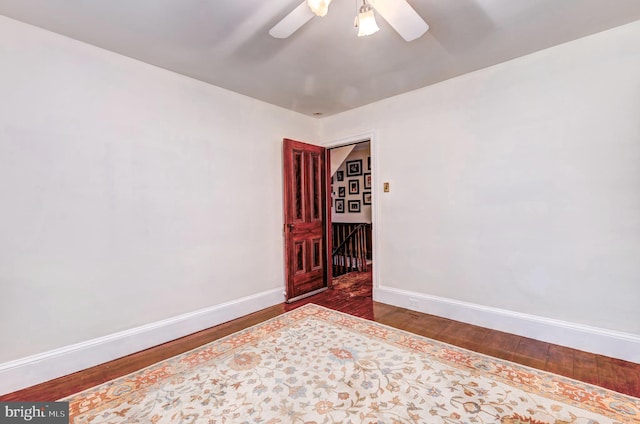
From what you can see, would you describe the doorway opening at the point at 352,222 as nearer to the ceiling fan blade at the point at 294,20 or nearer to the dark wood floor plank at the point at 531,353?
the dark wood floor plank at the point at 531,353

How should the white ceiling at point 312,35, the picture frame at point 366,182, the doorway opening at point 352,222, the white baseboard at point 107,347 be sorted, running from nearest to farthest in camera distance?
the white ceiling at point 312,35 → the white baseboard at point 107,347 → the doorway opening at point 352,222 → the picture frame at point 366,182

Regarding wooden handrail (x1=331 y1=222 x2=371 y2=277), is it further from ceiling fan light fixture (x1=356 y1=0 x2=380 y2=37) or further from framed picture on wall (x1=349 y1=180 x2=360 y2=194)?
ceiling fan light fixture (x1=356 y1=0 x2=380 y2=37)

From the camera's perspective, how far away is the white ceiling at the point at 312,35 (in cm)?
192

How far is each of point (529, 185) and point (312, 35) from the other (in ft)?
7.78

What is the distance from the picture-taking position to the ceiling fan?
4.75ft

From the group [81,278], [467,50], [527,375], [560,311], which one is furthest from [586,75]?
[81,278]

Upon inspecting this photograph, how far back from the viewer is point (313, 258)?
4148mm

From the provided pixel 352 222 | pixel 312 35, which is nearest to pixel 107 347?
pixel 312 35

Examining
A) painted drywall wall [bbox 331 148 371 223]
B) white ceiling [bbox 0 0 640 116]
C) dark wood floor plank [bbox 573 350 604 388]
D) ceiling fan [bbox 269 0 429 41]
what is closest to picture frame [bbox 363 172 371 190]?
painted drywall wall [bbox 331 148 371 223]

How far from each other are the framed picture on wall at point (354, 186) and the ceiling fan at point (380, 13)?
5.38 meters

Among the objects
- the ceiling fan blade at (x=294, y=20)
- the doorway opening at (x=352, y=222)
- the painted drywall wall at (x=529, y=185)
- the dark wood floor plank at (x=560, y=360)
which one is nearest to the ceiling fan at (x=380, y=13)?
the ceiling fan blade at (x=294, y=20)

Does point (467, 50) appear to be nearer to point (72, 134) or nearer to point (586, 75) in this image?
point (586, 75)

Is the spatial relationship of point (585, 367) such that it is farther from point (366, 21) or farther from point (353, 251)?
point (353, 251)

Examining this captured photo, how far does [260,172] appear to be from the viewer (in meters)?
3.64
